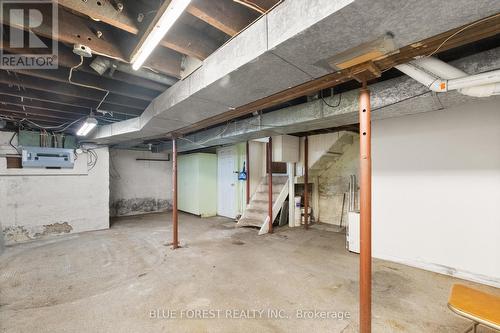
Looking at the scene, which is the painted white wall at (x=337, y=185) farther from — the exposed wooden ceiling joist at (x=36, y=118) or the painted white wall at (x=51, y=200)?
the exposed wooden ceiling joist at (x=36, y=118)

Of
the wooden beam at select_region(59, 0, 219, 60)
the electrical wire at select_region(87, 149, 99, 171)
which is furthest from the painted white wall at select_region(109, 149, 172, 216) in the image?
the wooden beam at select_region(59, 0, 219, 60)

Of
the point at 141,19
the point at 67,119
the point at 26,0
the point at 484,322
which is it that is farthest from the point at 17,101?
the point at 484,322

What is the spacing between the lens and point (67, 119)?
4.07 metres

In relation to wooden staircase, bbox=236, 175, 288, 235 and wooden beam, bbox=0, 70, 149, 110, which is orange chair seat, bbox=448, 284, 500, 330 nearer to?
wooden staircase, bbox=236, 175, 288, 235

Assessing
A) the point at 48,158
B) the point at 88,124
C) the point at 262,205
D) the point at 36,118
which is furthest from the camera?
the point at 262,205

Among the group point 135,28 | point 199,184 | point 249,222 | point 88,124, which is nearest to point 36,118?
point 88,124

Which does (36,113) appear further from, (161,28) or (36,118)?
(161,28)

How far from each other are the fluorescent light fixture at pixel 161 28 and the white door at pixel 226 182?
464cm

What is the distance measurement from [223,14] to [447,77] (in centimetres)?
170

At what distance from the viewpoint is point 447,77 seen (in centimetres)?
166

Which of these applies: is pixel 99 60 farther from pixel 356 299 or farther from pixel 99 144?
pixel 99 144

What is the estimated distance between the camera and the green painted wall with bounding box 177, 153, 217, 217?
648cm

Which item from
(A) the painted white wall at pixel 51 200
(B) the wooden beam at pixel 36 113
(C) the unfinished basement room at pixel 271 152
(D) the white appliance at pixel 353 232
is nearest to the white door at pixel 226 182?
(C) the unfinished basement room at pixel 271 152
